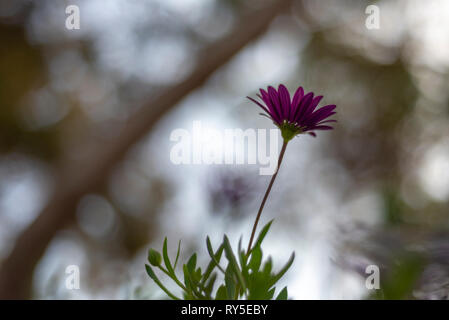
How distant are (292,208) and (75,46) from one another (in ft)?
2.34

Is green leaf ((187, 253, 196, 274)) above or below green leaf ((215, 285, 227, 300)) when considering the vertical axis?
above

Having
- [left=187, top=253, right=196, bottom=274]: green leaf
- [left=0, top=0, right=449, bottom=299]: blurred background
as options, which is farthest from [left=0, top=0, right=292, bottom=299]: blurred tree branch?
[left=187, top=253, right=196, bottom=274]: green leaf

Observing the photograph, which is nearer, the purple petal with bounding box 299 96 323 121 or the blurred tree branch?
the purple petal with bounding box 299 96 323 121

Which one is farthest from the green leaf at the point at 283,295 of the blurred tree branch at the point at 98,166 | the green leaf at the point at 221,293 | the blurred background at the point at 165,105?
the blurred tree branch at the point at 98,166

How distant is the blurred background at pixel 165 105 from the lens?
92cm

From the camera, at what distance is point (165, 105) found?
3.83 feet

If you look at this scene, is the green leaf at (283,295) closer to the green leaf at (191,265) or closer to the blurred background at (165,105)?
the green leaf at (191,265)

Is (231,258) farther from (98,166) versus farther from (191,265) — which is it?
(98,166)

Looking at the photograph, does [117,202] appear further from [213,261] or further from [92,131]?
[213,261]

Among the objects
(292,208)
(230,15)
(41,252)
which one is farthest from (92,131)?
(292,208)

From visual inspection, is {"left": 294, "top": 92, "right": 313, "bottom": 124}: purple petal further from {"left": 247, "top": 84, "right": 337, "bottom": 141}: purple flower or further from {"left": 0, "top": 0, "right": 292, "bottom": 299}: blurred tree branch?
{"left": 0, "top": 0, "right": 292, "bottom": 299}: blurred tree branch

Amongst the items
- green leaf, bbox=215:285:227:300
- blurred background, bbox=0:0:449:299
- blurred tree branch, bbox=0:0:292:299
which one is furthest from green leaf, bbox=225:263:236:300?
blurred tree branch, bbox=0:0:292:299

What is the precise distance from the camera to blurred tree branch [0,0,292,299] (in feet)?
3.35

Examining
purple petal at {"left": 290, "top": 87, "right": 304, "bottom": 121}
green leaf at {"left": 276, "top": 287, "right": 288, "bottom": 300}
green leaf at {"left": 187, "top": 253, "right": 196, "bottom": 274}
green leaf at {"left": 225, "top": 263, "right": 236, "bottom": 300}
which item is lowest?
green leaf at {"left": 276, "top": 287, "right": 288, "bottom": 300}
